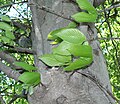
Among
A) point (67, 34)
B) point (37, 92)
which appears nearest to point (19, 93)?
point (37, 92)

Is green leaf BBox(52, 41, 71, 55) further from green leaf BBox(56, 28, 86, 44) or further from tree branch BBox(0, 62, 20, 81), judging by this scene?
tree branch BBox(0, 62, 20, 81)

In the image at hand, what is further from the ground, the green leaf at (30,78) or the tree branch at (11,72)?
the green leaf at (30,78)

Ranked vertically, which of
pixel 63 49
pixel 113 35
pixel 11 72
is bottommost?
pixel 113 35

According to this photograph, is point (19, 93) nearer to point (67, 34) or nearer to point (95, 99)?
point (95, 99)

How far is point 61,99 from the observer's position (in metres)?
0.70

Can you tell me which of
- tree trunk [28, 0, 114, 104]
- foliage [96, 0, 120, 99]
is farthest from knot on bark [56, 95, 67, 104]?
foliage [96, 0, 120, 99]

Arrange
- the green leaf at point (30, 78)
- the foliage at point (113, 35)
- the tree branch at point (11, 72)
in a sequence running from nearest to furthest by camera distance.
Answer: the green leaf at point (30, 78), the tree branch at point (11, 72), the foliage at point (113, 35)

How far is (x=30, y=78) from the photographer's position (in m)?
0.67

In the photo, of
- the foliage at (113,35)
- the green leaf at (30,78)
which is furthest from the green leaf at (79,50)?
the foliage at (113,35)

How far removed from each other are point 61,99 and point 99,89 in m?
0.12

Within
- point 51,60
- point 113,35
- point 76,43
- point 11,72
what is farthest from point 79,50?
point 113,35

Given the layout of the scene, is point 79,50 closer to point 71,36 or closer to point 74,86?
point 71,36

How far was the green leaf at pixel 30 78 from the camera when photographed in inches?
25.9

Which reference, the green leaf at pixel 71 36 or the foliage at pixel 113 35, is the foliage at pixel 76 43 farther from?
the foliage at pixel 113 35
